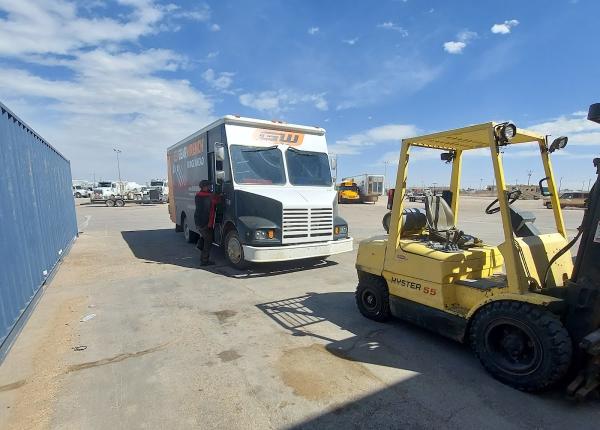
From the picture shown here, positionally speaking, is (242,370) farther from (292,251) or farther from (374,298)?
(292,251)

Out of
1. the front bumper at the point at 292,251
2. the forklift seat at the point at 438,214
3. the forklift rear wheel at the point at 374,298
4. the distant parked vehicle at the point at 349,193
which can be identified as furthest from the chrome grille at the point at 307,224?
the distant parked vehicle at the point at 349,193

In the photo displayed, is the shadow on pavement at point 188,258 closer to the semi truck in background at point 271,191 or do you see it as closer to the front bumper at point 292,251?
the semi truck in background at point 271,191

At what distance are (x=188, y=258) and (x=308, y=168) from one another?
3.95 meters

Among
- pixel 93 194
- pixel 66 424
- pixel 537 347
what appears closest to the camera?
pixel 66 424

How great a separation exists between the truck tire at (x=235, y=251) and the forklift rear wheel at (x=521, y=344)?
5.00 meters

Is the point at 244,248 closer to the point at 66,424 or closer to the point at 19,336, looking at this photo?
the point at 19,336

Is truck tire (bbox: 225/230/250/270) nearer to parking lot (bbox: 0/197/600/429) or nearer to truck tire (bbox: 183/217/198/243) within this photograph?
parking lot (bbox: 0/197/600/429)

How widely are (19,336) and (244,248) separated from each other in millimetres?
3796

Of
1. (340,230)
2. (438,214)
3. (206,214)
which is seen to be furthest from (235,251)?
(438,214)

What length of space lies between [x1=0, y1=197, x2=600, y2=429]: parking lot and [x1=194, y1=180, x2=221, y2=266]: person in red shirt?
1983mm

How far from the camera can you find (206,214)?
26.7ft

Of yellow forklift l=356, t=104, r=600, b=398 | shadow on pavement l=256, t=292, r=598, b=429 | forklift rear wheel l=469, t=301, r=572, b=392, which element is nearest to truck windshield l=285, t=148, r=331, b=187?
yellow forklift l=356, t=104, r=600, b=398

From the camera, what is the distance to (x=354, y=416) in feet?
9.48

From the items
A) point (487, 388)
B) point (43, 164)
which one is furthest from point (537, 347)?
point (43, 164)
